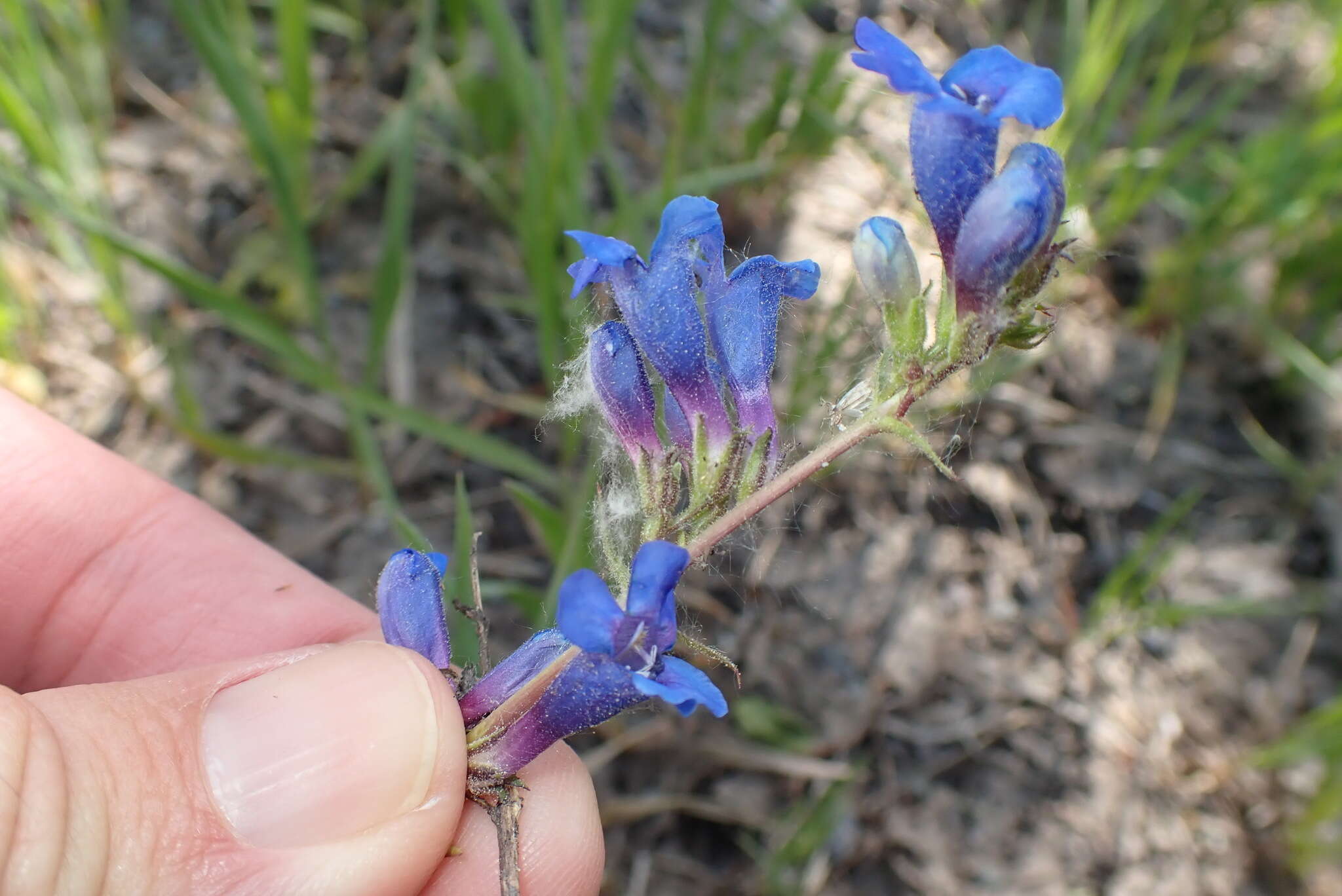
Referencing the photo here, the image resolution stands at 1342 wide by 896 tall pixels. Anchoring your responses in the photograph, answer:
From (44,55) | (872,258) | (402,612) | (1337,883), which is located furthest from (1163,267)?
(44,55)

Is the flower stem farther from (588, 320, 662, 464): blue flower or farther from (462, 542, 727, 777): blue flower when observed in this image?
(588, 320, 662, 464): blue flower

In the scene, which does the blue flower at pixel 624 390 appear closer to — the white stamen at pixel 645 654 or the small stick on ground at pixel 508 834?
the white stamen at pixel 645 654

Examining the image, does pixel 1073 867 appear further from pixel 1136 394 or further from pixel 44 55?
pixel 44 55

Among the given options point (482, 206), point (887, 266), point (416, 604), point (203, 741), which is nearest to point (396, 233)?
point (482, 206)

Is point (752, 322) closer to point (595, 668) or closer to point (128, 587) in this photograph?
point (595, 668)

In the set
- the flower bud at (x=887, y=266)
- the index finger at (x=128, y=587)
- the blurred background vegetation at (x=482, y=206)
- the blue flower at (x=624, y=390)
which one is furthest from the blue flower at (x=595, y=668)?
the index finger at (x=128, y=587)

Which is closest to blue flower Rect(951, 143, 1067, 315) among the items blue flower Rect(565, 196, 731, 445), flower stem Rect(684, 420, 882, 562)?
flower stem Rect(684, 420, 882, 562)
